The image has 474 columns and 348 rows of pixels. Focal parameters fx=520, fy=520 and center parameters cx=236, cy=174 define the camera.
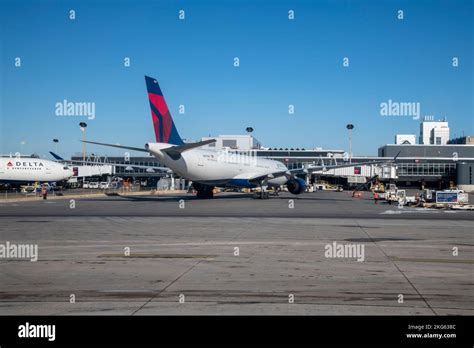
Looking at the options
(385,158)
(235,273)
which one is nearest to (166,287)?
(235,273)

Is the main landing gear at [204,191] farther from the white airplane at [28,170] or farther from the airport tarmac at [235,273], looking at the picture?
the airport tarmac at [235,273]

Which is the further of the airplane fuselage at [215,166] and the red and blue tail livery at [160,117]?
the airplane fuselage at [215,166]

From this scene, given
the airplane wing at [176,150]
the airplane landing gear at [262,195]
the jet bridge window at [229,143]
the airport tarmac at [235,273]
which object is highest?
the jet bridge window at [229,143]

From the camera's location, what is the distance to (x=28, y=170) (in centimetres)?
6756

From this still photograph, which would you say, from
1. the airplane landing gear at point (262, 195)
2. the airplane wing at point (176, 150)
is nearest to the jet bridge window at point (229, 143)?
the airplane landing gear at point (262, 195)

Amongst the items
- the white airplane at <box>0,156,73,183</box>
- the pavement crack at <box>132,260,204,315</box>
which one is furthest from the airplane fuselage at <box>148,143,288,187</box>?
the pavement crack at <box>132,260,204,315</box>

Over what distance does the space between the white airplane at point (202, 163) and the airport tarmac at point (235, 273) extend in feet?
56.2

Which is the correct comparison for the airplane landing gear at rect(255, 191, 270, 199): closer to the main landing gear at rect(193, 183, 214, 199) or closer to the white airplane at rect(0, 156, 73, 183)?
the main landing gear at rect(193, 183, 214, 199)

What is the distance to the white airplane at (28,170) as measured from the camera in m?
66.5

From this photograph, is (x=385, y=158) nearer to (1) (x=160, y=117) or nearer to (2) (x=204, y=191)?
(2) (x=204, y=191)

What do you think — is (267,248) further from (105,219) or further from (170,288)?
(105,219)

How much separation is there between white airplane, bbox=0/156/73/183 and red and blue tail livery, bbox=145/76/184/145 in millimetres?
30506

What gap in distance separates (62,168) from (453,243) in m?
60.1
